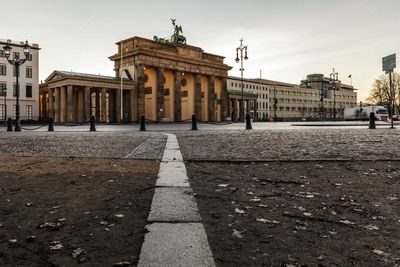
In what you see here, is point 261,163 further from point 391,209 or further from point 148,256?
point 148,256

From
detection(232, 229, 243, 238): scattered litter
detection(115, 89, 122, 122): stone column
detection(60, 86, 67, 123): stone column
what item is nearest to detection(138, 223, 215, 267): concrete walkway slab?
detection(232, 229, 243, 238): scattered litter

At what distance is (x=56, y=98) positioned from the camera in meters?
57.9

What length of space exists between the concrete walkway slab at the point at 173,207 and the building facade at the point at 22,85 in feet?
212

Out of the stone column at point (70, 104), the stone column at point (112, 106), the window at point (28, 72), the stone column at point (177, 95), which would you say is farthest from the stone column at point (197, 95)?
the window at point (28, 72)

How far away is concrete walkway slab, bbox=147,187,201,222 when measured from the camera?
124 inches

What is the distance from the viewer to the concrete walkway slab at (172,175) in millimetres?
4648

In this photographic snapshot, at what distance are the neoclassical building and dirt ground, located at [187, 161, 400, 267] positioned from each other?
5208 centimetres

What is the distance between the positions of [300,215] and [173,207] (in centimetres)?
128

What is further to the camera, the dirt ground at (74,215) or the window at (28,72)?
the window at (28,72)

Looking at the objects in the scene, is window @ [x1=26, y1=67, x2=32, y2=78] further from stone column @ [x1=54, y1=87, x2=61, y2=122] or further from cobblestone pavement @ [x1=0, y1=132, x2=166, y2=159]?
cobblestone pavement @ [x1=0, y1=132, x2=166, y2=159]

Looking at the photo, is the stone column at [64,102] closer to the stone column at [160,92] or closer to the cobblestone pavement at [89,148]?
the stone column at [160,92]

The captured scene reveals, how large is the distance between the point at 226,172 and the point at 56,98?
189 ft

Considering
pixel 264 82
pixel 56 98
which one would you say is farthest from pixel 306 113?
pixel 56 98

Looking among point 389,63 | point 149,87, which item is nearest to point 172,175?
point 389,63
